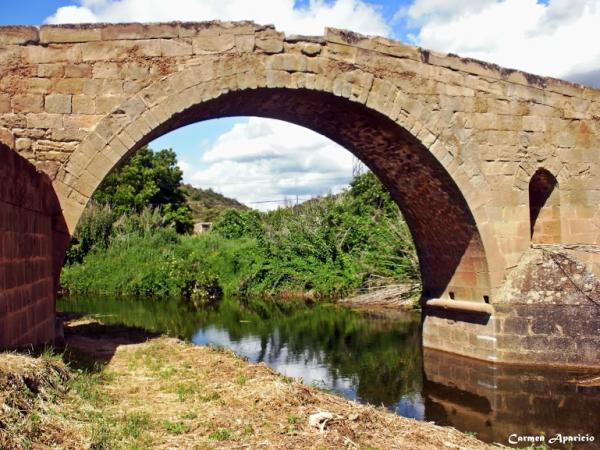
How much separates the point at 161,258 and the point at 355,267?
691 cm

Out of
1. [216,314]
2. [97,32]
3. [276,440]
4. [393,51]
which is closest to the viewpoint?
[276,440]

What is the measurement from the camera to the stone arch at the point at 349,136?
6637 mm

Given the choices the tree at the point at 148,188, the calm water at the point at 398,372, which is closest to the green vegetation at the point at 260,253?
the calm water at the point at 398,372

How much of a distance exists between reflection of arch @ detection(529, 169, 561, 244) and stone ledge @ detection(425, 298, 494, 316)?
1.42 metres

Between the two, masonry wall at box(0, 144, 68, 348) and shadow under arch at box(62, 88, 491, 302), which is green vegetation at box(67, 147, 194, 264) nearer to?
shadow under arch at box(62, 88, 491, 302)

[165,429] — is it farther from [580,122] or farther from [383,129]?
[580,122]

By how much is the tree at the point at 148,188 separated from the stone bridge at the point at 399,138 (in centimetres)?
1886

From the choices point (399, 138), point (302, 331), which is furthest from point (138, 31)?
point (302, 331)

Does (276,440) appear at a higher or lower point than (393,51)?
lower

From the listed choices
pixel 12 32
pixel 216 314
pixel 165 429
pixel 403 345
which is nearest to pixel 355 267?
→ pixel 216 314

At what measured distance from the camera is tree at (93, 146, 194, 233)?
27281mm

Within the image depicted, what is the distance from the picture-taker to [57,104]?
21.6 ft

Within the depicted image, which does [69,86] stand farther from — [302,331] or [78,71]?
[302,331]

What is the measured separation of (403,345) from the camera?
10.2 m
